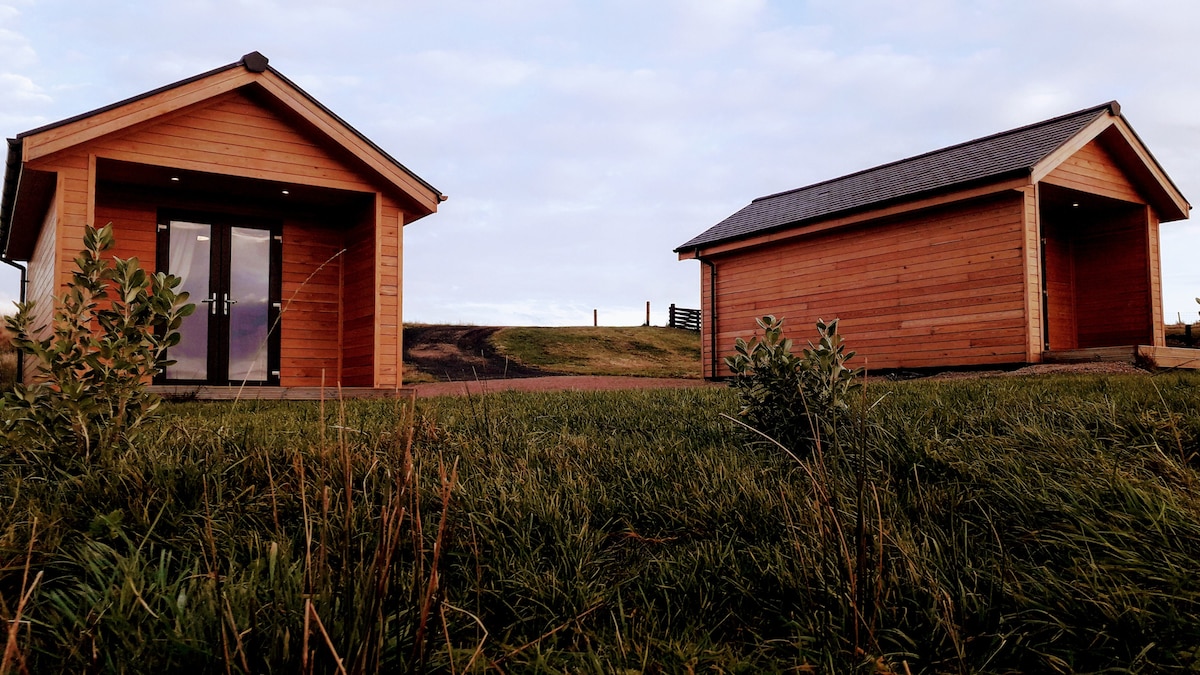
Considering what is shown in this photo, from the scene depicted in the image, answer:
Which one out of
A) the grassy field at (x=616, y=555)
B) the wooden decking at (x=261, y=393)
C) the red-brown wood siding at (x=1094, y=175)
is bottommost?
the grassy field at (x=616, y=555)

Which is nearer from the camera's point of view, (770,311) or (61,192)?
(61,192)

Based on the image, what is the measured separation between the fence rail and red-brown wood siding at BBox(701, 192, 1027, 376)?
26329 millimetres

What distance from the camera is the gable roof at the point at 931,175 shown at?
12.6 m

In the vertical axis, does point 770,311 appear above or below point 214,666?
above

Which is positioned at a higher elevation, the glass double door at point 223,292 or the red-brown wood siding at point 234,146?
the red-brown wood siding at point 234,146

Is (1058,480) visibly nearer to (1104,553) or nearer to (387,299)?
(1104,553)

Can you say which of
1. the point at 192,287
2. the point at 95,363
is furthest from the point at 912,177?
the point at 95,363

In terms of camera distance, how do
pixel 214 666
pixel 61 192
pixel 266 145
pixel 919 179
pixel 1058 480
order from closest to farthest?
pixel 214 666 → pixel 1058 480 → pixel 61 192 → pixel 266 145 → pixel 919 179

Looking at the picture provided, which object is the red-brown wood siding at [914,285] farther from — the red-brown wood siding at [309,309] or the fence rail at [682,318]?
the fence rail at [682,318]

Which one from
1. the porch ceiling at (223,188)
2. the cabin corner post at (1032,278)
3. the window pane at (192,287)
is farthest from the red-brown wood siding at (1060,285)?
the window pane at (192,287)

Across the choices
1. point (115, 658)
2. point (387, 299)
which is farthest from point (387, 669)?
point (387, 299)

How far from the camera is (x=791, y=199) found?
17.6m

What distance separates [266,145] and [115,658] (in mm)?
9800

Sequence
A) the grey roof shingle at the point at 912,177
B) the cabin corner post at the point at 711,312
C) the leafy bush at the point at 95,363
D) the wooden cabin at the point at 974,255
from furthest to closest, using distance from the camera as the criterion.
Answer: the cabin corner post at the point at 711,312 → the grey roof shingle at the point at 912,177 → the wooden cabin at the point at 974,255 → the leafy bush at the point at 95,363
